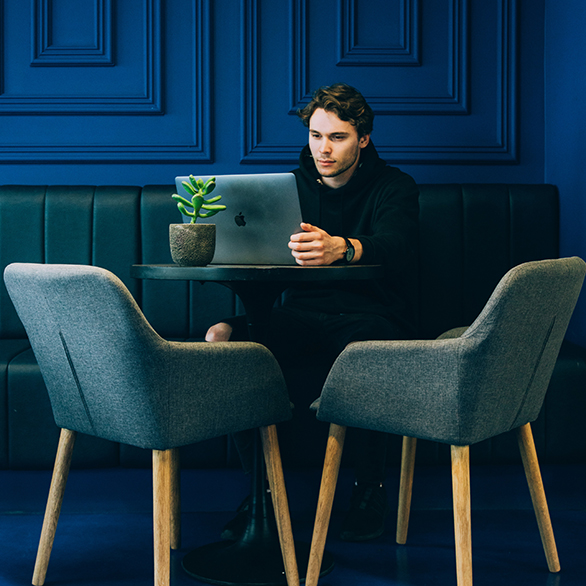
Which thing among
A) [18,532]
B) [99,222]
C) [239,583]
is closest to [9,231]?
[99,222]

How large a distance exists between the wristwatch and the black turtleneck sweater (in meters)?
0.18

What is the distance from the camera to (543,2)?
102 inches

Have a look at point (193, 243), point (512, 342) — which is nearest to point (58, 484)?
point (193, 243)

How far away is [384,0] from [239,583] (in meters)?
2.14

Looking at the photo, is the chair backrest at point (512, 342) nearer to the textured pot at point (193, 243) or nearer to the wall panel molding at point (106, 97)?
the textured pot at point (193, 243)

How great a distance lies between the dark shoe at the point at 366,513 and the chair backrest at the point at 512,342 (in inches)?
22.0

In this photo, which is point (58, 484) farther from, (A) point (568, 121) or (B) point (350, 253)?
(A) point (568, 121)

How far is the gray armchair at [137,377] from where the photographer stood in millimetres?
1232

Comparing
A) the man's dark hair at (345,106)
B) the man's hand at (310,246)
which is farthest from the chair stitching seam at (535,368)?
the man's dark hair at (345,106)

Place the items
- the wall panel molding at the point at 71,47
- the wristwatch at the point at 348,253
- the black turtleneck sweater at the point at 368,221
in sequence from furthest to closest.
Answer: the wall panel molding at the point at 71,47 → the black turtleneck sweater at the point at 368,221 → the wristwatch at the point at 348,253

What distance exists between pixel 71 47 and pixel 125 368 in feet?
5.92

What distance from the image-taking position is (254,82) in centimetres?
258

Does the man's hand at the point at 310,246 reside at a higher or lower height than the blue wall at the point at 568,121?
lower

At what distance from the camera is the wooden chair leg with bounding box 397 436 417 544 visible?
1.75 meters
